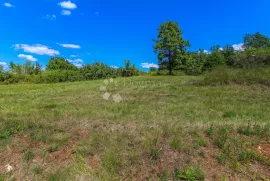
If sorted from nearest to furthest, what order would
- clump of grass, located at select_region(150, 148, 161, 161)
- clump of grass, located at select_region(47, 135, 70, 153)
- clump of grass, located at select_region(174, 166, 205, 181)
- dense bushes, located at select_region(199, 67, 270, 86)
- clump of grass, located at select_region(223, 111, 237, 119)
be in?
clump of grass, located at select_region(174, 166, 205, 181), clump of grass, located at select_region(150, 148, 161, 161), clump of grass, located at select_region(47, 135, 70, 153), clump of grass, located at select_region(223, 111, 237, 119), dense bushes, located at select_region(199, 67, 270, 86)

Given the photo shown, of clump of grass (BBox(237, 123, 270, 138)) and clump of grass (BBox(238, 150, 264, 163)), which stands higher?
clump of grass (BBox(237, 123, 270, 138))

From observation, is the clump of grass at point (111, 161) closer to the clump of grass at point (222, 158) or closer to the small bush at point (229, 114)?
the clump of grass at point (222, 158)

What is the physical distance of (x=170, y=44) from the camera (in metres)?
28.8

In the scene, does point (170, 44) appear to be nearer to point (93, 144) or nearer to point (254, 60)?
point (254, 60)

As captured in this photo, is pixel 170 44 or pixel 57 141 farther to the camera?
pixel 170 44

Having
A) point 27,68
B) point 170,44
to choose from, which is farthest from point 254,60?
point 27,68

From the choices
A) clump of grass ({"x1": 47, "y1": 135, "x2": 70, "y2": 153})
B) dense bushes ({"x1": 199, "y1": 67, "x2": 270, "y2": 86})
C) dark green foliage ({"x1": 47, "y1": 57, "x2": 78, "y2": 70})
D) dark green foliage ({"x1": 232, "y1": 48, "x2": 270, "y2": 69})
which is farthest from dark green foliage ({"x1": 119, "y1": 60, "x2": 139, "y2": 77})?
clump of grass ({"x1": 47, "y1": 135, "x2": 70, "y2": 153})

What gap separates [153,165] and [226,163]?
1105mm

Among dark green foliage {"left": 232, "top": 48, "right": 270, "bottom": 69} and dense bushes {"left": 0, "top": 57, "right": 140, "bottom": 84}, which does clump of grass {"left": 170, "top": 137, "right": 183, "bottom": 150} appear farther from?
dense bushes {"left": 0, "top": 57, "right": 140, "bottom": 84}

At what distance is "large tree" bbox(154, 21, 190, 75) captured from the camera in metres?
29.2

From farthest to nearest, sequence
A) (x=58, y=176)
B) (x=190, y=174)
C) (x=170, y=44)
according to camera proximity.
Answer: (x=170, y=44) → (x=58, y=176) → (x=190, y=174)

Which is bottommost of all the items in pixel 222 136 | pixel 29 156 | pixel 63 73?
pixel 29 156

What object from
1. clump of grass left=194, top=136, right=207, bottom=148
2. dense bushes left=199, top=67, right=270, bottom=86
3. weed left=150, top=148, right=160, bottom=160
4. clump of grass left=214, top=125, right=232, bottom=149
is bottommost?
weed left=150, top=148, right=160, bottom=160

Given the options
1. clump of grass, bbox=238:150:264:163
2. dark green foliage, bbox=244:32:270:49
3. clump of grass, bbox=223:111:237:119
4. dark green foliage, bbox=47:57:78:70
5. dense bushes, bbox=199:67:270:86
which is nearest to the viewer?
clump of grass, bbox=238:150:264:163
